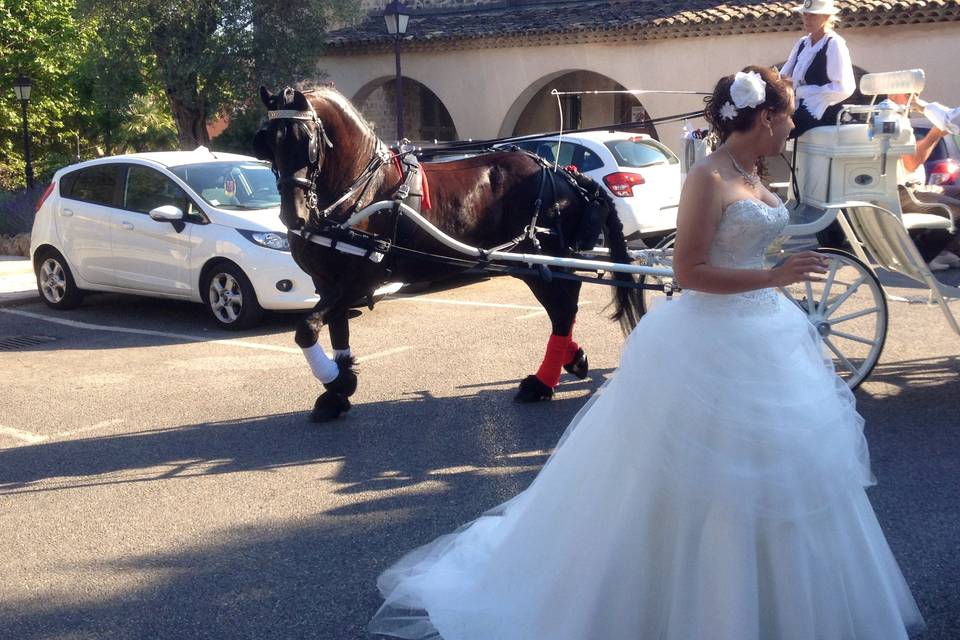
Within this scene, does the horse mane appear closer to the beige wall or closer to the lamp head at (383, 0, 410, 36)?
the lamp head at (383, 0, 410, 36)

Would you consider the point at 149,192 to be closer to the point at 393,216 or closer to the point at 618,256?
the point at 393,216

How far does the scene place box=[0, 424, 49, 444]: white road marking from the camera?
635cm

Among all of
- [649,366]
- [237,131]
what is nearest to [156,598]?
[649,366]

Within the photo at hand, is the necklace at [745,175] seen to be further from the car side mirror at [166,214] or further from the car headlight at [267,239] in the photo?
the car side mirror at [166,214]

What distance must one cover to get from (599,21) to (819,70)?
14.9 meters

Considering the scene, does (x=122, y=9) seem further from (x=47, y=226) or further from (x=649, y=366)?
(x=649, y=366)

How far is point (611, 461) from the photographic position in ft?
11.0

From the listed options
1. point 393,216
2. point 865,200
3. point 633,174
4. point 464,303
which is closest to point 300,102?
point 393,216

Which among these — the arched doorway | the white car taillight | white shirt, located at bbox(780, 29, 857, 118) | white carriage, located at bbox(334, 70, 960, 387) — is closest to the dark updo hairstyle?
white carriage, located at bbox(334, 70, 960, 387)

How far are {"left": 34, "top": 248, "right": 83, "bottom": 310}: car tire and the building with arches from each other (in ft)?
37.3

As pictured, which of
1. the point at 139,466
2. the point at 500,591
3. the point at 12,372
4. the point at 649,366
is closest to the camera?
the point at 649,366

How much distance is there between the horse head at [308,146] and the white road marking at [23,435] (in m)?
2.15

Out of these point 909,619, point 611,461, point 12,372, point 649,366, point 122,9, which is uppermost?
point 122,9

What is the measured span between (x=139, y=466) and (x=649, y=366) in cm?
357
